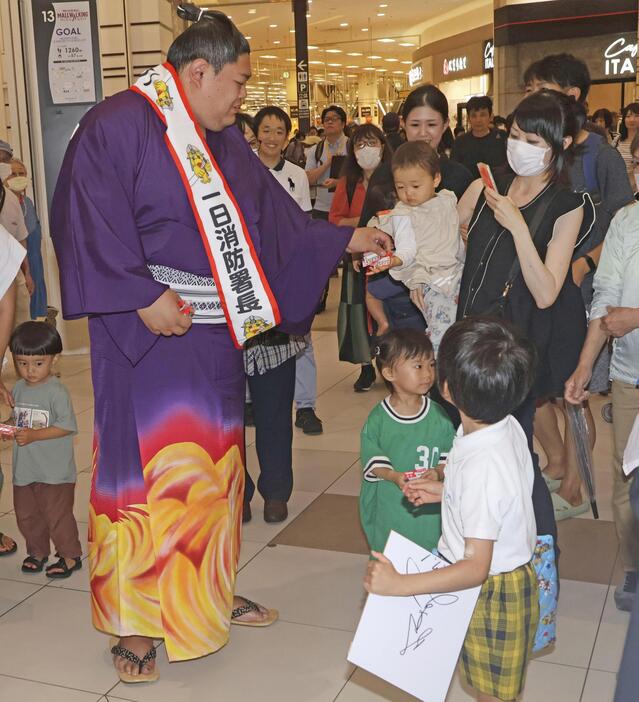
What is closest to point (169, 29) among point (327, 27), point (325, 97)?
point (327, 27)

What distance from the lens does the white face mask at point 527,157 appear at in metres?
2.72

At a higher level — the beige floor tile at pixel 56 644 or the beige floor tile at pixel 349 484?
the beige floor tile at pixel 349 484

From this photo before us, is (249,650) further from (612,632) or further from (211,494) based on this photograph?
(612,632)

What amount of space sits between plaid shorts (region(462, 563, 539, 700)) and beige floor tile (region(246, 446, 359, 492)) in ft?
6.97

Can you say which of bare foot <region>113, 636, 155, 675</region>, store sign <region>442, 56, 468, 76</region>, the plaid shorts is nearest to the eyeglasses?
bare foot <region>113, 636, 155, 675</region>

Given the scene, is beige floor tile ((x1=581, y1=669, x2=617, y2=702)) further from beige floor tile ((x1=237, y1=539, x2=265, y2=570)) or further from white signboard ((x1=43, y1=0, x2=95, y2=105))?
white signboard ((x1=43, y1=0, x2=95, y2=105))

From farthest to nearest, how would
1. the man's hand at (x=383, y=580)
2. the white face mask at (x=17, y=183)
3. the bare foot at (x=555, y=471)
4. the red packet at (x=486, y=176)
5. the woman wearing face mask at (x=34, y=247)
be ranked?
1. the woman wearing face mask at (x=34, y=247)
2. the white face mask at (x=17, y=183)
3. the bare foot at (x=555, y=471)
4. the red packet at (x=486, y=176)
5. the man's hand at (x=383, y=580)

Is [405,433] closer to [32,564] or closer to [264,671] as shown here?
[264,671]

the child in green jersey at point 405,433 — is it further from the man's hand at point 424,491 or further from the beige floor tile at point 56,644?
the beige floor tile at point 56,644

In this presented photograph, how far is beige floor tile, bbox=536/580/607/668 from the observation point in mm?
2729

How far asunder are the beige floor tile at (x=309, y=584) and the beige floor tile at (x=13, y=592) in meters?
0.70

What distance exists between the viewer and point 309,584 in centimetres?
324

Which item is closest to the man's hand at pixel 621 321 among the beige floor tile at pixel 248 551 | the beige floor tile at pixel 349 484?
the beige floor tile at pixel 248 551

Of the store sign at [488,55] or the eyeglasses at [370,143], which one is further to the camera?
the store sign at [488,55]
